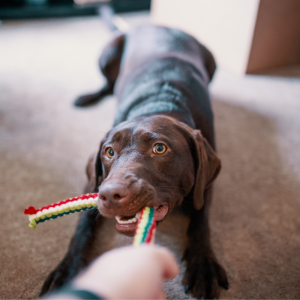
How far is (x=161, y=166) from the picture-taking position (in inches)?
52.1

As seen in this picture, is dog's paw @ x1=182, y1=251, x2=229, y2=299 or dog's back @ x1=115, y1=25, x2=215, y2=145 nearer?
dog's paw @ x1=182, y1=251, x2=229, y2=299

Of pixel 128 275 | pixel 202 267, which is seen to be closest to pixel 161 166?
pixel 202 267

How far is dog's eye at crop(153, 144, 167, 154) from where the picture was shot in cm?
135

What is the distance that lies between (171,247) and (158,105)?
910mm

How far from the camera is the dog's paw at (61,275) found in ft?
4.43

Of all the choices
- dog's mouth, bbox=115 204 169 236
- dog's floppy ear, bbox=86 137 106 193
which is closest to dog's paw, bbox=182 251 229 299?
dog's mouth, bbox=115 204 169 236

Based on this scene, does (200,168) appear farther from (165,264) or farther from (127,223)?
(165,264)

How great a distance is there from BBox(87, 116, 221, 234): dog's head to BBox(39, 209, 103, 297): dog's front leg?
223 mm

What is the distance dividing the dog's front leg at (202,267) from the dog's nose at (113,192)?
653mm

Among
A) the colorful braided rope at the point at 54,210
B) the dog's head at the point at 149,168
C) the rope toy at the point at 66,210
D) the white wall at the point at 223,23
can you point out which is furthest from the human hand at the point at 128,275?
the white wall at the point at 223,23

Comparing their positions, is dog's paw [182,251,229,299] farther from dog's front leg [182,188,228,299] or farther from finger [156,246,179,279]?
finger [156,246,179,279]

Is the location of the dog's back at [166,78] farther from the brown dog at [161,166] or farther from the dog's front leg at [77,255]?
the dog's front leg at [77,255]

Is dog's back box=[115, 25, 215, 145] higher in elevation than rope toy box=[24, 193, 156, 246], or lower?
higher

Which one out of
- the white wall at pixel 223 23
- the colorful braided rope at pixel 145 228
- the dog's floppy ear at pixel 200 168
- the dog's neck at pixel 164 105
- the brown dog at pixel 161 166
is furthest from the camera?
the white wall at pixel 223 23
